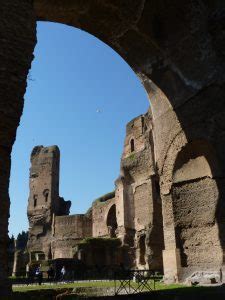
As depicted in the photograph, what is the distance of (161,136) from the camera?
9.12m

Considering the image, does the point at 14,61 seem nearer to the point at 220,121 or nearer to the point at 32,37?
the point at 32,37

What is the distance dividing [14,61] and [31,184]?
105ft

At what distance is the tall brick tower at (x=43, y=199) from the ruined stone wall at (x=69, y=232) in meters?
1.42

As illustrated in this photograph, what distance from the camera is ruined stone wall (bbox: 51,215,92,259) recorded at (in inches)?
1198

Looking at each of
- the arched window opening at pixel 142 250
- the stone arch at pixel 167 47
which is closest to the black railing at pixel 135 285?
the stone arch at pixel 167 47

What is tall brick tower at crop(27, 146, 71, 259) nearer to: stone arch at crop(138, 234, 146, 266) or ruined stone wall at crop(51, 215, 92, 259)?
ruined stone wall at crop(51, 215, 92, 259)

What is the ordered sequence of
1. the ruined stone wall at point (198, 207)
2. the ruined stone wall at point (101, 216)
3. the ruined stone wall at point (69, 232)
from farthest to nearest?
1. the ruined stone wall at point (69, 232)
2. the ruined stone wall at point (101, 216)
3. the ruined stone wall at point (198, 207)

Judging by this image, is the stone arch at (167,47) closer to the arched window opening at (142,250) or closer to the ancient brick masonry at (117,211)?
the ancient brick masonry at (117,211)

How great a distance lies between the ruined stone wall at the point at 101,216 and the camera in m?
29.2

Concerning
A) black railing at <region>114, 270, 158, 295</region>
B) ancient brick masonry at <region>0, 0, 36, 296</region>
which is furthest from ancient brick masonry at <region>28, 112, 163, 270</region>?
ancient brick masonry at <region>0, 0, 36, 296</region>

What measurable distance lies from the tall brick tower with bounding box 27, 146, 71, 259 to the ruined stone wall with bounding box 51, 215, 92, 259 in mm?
1416

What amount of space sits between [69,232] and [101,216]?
3309 millimetres

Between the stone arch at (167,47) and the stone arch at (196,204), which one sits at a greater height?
the stone arch at (167,47)

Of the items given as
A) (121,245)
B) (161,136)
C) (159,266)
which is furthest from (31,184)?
(161,136)
